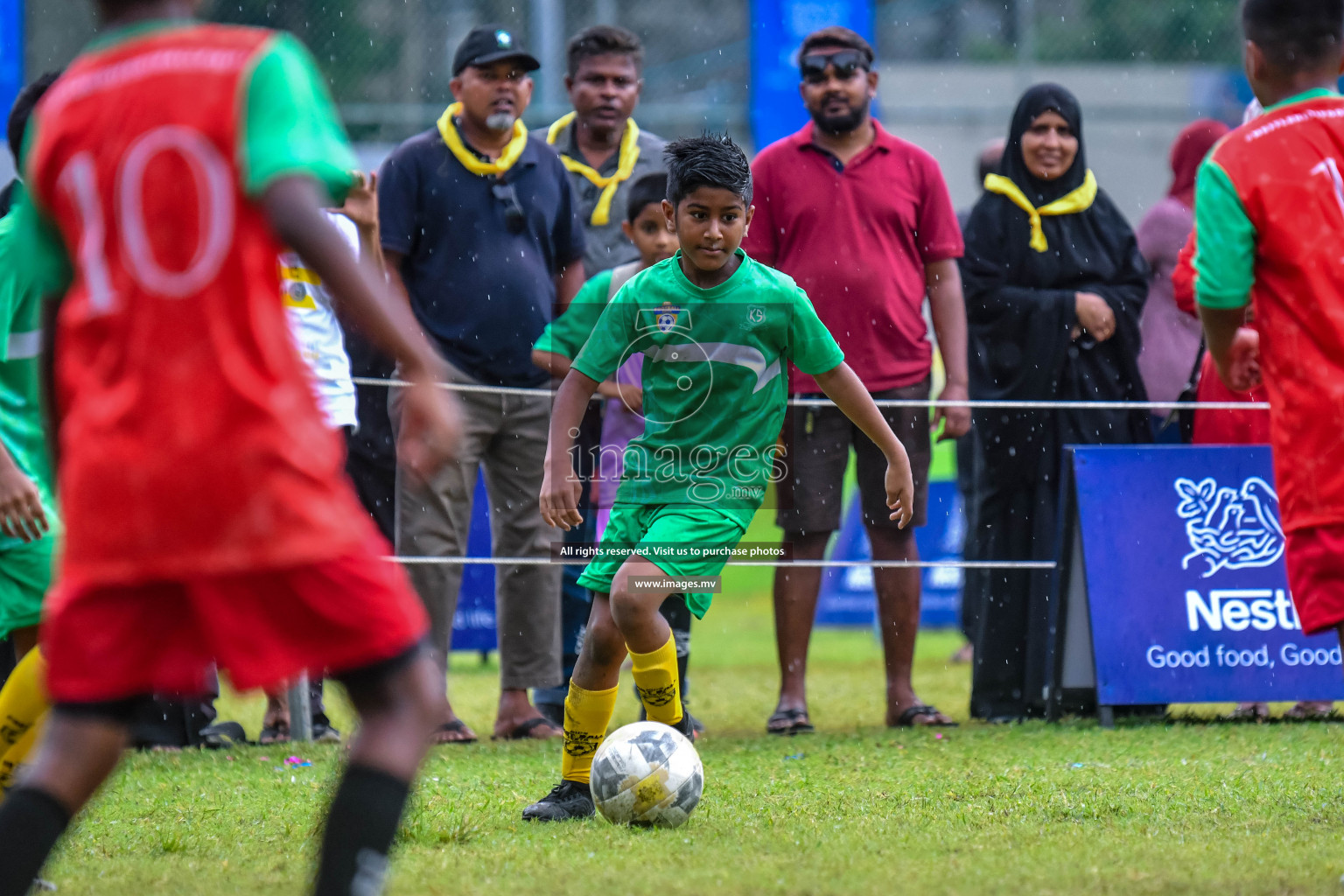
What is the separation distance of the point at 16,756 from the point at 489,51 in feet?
12.1

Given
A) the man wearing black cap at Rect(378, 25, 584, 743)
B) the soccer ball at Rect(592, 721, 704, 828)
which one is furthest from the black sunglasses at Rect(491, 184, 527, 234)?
the soccer ball at Rect(592, 721, 704, 828)

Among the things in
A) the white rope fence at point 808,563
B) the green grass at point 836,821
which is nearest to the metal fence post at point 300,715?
the green grass at point 836,821

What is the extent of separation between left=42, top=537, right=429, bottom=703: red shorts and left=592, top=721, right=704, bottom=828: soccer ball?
168 cm

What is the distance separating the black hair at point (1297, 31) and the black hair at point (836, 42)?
309 centimetres

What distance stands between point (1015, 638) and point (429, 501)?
8.26 ft

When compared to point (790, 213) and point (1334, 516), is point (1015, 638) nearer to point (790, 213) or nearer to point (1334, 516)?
point (790, 213)

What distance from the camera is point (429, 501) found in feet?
20.3

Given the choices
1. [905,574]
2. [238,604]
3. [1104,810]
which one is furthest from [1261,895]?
[905,574]

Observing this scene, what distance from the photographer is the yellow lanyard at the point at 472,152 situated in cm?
634

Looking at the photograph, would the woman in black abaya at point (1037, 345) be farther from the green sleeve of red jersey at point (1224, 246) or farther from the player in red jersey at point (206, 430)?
the player in red jersey at point (206, 430)

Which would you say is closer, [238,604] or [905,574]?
[238,604]

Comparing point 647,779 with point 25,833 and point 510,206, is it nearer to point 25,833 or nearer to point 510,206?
point 25,833

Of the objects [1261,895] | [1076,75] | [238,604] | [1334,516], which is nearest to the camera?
[238,604]

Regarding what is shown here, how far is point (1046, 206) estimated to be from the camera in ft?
22.2
